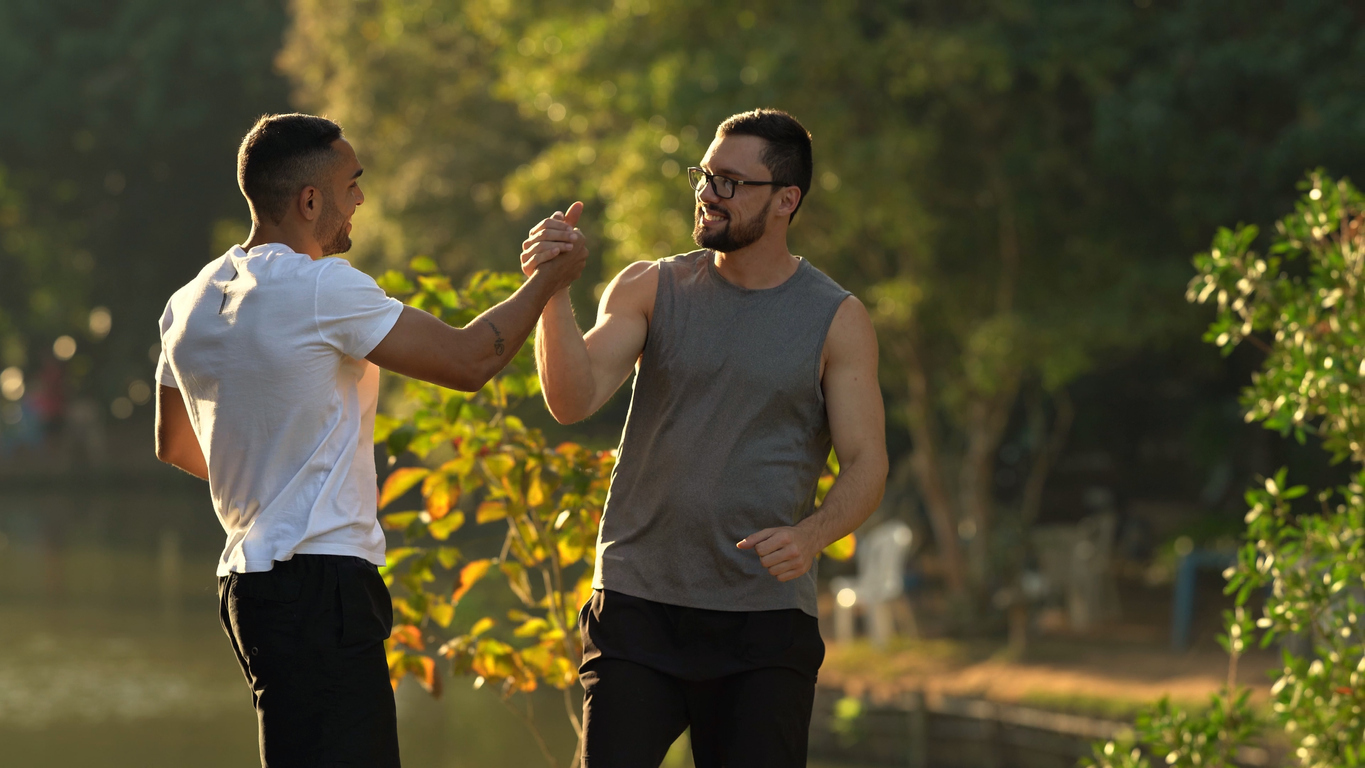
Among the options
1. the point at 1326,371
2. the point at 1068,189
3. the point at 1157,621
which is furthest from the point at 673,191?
the point at 1326,371

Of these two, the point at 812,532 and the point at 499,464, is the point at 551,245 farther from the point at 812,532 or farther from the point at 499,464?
the point at 499,464

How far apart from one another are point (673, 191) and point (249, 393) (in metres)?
8.98

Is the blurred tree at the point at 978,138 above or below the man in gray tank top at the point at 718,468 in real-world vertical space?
above

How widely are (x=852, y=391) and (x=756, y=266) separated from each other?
330mm

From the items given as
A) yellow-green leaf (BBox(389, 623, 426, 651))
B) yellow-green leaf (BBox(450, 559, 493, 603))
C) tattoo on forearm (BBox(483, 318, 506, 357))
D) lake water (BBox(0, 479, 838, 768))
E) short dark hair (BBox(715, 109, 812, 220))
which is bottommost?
lake water (BBox(0, 479, 838, 768))

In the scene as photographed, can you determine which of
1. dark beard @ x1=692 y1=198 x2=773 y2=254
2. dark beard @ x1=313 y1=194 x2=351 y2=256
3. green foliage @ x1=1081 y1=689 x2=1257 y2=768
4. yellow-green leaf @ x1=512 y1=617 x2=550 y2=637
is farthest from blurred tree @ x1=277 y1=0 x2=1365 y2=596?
dark beard @ x1=313 y1=194 x2=351 y2=256

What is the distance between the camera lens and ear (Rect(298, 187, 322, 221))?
266 cm

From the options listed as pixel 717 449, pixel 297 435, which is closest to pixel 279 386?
pixel 297 435

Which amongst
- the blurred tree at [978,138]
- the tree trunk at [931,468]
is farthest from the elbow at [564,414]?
the tree trunk at [931,468]

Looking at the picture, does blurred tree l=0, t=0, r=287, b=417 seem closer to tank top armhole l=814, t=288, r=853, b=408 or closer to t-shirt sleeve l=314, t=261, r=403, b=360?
tank top armhole l=814, t=288, r=853, b=408

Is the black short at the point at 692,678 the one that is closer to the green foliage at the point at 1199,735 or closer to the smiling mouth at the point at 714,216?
the smiling mouth at the point at 714,216

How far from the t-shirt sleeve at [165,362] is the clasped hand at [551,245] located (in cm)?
64

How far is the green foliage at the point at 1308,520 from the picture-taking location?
395cm

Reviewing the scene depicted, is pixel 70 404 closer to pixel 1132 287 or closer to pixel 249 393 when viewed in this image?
pixel 1132 287
